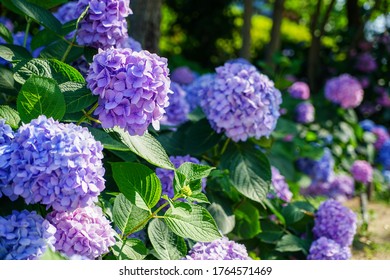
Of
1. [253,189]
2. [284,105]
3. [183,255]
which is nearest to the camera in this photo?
[183,255]

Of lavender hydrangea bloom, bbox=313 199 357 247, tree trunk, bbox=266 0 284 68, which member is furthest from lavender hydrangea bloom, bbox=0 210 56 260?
tree trunk, bbox=266 0 284 68

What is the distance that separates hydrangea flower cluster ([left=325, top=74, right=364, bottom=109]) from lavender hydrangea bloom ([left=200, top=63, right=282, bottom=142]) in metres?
2.26

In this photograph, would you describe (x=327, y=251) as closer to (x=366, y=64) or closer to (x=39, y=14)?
(x=39, y=14)

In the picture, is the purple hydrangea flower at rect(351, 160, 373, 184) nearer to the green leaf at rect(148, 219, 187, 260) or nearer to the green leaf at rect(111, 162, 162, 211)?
the green leaf at rect(148, 219, 187, 260)

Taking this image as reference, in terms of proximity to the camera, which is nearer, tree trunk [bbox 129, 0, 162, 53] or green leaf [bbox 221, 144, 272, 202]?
green leaf [bbox 221, 144, 272, 202]

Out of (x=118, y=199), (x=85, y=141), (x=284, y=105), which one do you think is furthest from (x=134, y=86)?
(x=284, y=105)

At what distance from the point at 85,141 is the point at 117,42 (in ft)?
2.34

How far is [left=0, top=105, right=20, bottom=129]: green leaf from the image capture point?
184cm

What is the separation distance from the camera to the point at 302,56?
6.68 meters

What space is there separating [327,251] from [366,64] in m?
3.53

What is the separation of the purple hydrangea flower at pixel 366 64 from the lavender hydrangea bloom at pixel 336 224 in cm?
320

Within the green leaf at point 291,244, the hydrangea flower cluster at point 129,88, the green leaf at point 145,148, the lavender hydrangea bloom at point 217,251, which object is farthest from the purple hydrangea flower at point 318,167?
the hydrangea flower cluster at point 129,88

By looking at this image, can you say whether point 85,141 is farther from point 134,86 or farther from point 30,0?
point 30,0

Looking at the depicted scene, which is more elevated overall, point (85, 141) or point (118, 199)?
point (85, 141)
